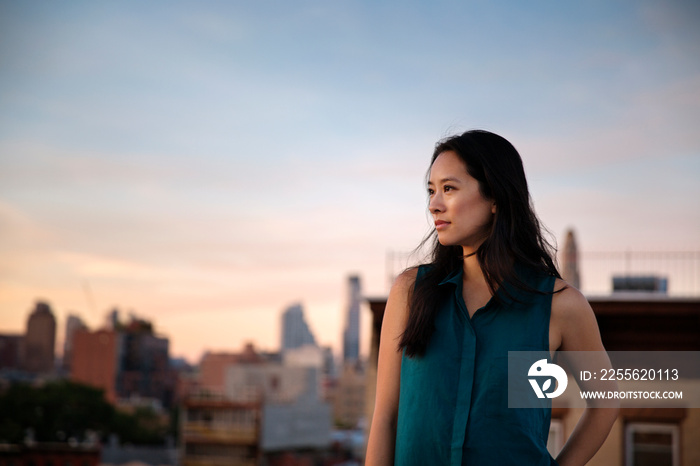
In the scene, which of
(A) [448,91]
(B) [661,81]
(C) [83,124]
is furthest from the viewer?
(C) [83,124]

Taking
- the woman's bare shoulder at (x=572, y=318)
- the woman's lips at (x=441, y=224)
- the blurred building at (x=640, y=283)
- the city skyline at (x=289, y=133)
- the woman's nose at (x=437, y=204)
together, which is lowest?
the woman's bare shoulder at (x=572, y=318)

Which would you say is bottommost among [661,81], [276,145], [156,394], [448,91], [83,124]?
[156,394]

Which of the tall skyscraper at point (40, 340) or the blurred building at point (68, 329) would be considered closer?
the tall skyscraper at point (40, 340)

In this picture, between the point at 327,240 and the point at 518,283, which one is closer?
the point at 518,283

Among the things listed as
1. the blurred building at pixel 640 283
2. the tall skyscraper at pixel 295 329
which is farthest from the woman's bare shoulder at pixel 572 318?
the tall skyscraper at pixel 295 329

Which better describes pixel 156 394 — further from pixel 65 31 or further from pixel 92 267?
pixel 65 31

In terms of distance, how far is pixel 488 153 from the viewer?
1.73m

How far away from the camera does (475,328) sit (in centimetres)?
167

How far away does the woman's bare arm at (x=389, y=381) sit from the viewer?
1.69m

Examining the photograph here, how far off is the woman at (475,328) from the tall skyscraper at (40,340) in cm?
10268

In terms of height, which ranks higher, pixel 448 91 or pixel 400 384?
pixel 448 91

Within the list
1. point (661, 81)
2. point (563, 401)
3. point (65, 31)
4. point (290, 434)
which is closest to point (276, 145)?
point (65, 31)

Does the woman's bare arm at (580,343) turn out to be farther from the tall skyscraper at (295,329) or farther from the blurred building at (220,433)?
the tall skyscraper at (295,329)

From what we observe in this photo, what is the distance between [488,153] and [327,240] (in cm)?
7213
